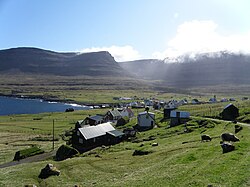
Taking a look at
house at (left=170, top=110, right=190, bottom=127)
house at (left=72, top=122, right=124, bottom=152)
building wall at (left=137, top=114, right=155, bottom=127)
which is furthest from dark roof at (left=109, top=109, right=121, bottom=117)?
house at (left=72, top=122, right=124, bottom=152)

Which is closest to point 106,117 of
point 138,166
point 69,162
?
point 69,162

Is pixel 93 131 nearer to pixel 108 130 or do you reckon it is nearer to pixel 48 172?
pixel 108 130

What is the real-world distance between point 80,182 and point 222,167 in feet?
57.8

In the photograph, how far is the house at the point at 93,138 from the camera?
75.2m

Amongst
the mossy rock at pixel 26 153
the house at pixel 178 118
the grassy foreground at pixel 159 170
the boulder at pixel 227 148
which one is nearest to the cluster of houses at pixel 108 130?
the house at pixel 178 118

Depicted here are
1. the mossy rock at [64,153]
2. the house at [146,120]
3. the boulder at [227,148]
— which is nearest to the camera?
the boulder at [227,148]

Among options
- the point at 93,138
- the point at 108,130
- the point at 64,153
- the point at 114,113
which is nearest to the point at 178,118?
the point at 108,130

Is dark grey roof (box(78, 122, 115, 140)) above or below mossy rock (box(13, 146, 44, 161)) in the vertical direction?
above

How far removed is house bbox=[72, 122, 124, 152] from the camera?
247 feet

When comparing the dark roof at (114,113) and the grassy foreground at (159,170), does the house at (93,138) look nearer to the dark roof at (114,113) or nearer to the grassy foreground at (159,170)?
the grassy foreground at (159,170)

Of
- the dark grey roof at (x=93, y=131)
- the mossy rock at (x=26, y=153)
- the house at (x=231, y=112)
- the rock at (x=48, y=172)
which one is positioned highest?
the house at (x=231, y=112)

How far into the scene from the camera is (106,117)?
410 ft

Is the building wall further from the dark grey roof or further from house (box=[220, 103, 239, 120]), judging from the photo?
house (box=[220, 103, 239, 120])

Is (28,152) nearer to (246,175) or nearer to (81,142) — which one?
(81,142)
